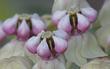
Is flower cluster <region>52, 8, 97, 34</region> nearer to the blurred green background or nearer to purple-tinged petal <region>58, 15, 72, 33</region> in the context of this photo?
purple-tinged petal <region>58, 15, 72, 33</region>

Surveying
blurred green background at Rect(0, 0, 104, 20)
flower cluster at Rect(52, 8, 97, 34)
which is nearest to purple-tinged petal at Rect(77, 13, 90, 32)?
flower cluster at Rect(52, 8, 97, 34)

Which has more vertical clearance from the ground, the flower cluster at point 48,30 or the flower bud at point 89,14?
the flower bud at point 89,14

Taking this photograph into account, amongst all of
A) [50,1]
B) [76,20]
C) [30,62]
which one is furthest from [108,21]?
[50,1]

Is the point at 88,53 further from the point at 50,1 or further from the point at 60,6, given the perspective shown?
the point at 50,1

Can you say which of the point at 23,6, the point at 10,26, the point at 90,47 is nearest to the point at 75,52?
the point at 90,47

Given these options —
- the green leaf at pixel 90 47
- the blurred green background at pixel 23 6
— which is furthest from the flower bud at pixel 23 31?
the blurred green background at pixel 23 6

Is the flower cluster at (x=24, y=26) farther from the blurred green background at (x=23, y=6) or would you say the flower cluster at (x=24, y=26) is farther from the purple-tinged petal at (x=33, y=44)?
the blurred green background at (x=23, y=6)
